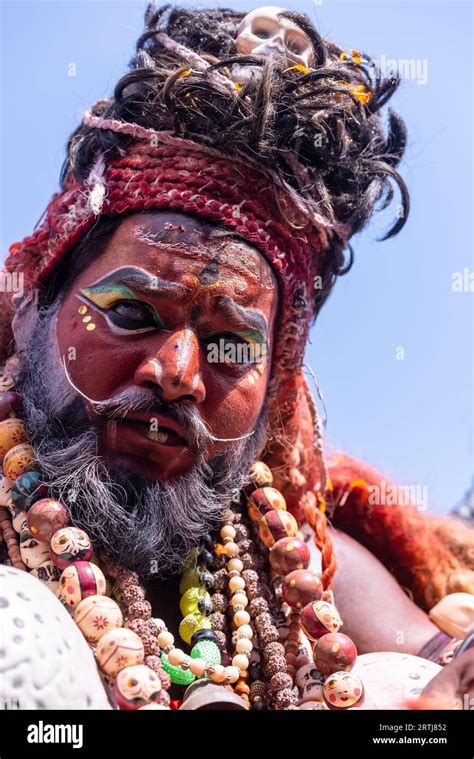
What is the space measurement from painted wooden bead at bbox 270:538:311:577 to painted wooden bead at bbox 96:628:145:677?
2.11 feet

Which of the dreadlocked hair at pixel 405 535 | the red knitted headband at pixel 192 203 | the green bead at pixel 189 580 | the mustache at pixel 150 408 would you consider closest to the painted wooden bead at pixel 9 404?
the mustache at pixel 150 408

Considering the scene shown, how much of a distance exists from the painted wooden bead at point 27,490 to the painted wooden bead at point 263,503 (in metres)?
0.71

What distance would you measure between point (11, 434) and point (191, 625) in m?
0.78

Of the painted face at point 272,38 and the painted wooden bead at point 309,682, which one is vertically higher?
the painted face at point 272,38

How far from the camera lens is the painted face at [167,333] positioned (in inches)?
95.1

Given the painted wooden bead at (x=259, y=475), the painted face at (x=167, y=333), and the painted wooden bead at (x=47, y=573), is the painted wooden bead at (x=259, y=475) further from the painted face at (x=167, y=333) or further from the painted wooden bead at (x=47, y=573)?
the painted wooden bead at (x=47, y=573)

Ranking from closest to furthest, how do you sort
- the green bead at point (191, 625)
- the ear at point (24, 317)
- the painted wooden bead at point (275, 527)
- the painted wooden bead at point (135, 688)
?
the painted wooden bead at point (135, 688) < the green bead at point (191, 625) < the painted wooden bead at point (275, 527) < the ear at point (24, 317)

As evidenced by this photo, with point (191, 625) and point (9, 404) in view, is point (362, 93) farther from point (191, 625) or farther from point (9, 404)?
point (191, 625)

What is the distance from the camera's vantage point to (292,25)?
304 centimetres

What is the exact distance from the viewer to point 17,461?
8.02 feet

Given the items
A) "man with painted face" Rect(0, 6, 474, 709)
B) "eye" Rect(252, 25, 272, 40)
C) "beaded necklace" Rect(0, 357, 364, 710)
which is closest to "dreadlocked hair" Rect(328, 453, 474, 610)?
"man with painted face" Rect(0, 6, 474, 709)

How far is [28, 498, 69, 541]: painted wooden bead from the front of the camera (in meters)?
2.27

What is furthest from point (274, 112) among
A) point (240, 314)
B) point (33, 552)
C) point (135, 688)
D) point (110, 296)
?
point (135, 688)
